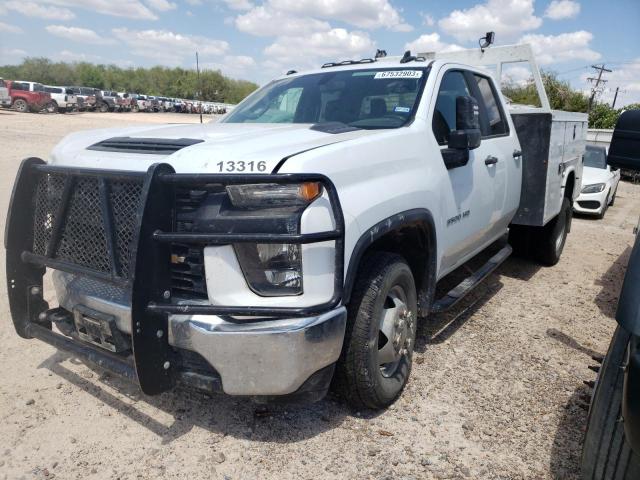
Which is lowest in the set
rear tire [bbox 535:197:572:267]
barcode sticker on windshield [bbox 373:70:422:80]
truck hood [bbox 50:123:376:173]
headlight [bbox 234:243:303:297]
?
rear tire [bbox 535:197:572:267]

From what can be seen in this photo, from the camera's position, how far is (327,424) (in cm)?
286

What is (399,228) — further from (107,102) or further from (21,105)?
(107,102)

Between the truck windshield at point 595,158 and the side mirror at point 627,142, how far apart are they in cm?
1021

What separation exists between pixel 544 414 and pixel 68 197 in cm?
288

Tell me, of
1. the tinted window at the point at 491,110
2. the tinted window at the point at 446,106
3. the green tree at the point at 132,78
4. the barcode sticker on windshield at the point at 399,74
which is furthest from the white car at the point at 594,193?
the green tree at the point at 132,78

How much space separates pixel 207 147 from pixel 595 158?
38.8ft

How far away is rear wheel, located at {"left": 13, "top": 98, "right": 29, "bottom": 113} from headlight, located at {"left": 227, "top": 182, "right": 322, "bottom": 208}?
128 ft

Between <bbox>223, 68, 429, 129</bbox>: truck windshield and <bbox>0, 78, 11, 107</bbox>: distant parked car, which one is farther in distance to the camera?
<bbox>0, 78, 11, 107</bbox>: distant parked car

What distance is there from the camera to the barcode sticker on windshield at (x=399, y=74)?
3.57 meters

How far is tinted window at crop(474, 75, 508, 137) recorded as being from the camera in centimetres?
434

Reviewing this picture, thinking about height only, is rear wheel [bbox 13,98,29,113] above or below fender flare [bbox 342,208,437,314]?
above

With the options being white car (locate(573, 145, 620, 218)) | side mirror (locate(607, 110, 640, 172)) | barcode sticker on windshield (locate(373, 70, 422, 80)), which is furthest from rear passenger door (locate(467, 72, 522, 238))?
white car (locate(573, 145, 620, 218))

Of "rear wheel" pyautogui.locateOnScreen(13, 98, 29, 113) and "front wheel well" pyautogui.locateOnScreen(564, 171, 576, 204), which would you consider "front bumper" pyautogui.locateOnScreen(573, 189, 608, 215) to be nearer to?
"front wheel well" pyautogui.locateOnScreen(564, 171, 576, 204)

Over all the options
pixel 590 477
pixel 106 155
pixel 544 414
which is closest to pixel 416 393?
pixel 544 414
